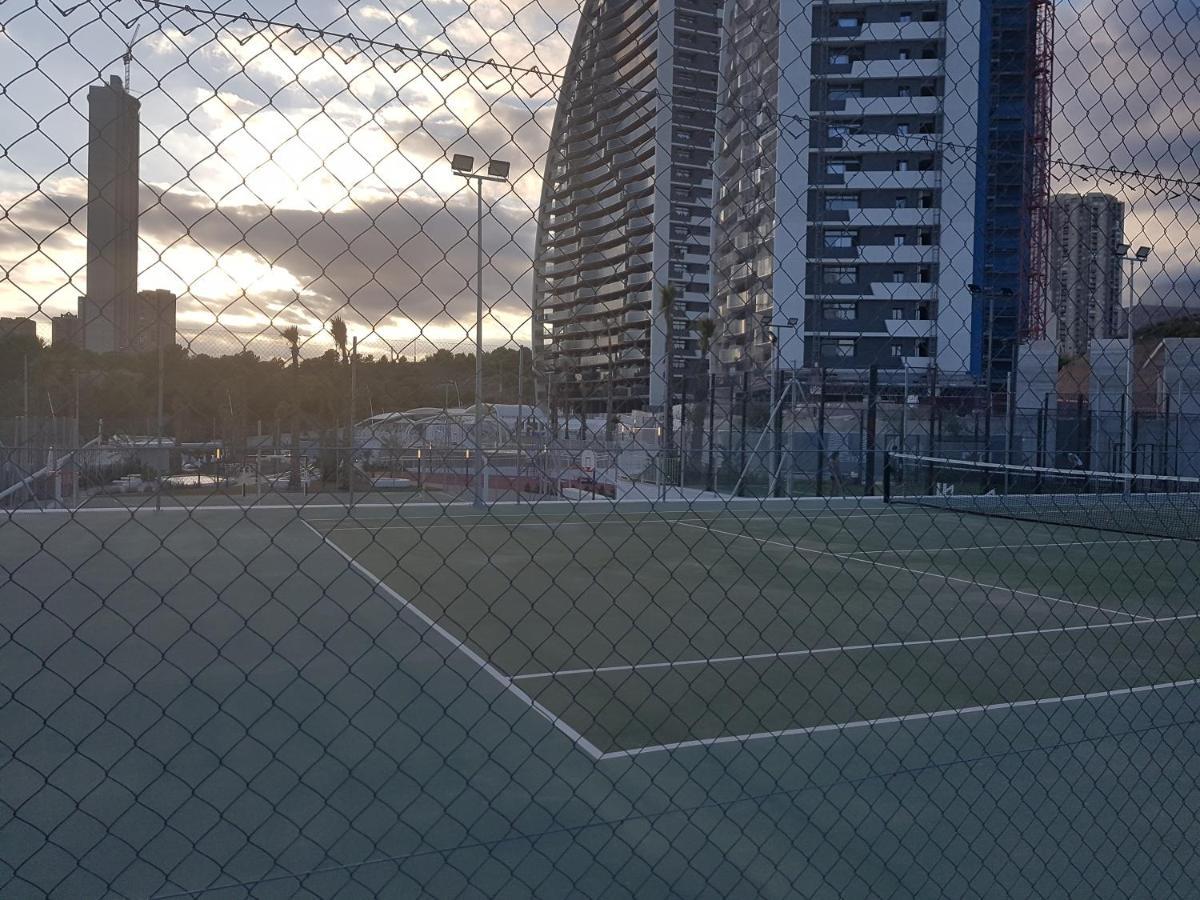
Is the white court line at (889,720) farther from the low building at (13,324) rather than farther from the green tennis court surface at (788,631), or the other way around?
the low building at (13,324)

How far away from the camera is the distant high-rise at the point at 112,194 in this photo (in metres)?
1.74

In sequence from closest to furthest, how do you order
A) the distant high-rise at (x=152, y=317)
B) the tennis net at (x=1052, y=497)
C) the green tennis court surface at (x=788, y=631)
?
the distant high-rise at (x=152, y=317) → the green tennis court surface at (x=788, y=631) → the tennis net at (x=1052, y=497)

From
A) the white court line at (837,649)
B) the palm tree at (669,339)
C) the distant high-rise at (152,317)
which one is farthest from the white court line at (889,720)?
the distant high-rise at (152,317)

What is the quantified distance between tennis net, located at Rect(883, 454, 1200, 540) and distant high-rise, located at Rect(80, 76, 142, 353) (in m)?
12.7

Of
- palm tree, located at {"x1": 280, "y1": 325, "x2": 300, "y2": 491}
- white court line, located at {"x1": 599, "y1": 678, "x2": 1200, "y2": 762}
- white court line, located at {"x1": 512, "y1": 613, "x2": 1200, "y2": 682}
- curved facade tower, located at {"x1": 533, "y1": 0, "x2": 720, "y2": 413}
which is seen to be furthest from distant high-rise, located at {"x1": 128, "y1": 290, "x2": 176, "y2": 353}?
white court line, located at {"x1": 512, "y1": 613, "x2": 1200, "y2": 682}

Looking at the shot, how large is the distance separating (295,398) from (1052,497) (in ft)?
40.5

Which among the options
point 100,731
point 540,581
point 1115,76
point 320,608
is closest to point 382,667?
point 100,731

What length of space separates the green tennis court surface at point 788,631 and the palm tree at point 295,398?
1073 millimetres

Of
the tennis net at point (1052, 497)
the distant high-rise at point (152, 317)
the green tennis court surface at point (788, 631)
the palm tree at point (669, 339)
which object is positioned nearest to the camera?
the distant high-rise at point (152, 317)

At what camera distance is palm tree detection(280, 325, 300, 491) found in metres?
3.02

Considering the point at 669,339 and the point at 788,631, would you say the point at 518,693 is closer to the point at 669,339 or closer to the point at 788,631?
the point at 669,339

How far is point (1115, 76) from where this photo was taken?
2883 mm

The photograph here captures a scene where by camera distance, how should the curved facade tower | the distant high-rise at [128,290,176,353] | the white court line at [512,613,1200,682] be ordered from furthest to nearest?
the white court line at [512,613,1200,682], the curved facade tower, the distant high-rise at [128,290,176,353]

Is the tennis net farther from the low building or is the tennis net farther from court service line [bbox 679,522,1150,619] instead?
the low building
